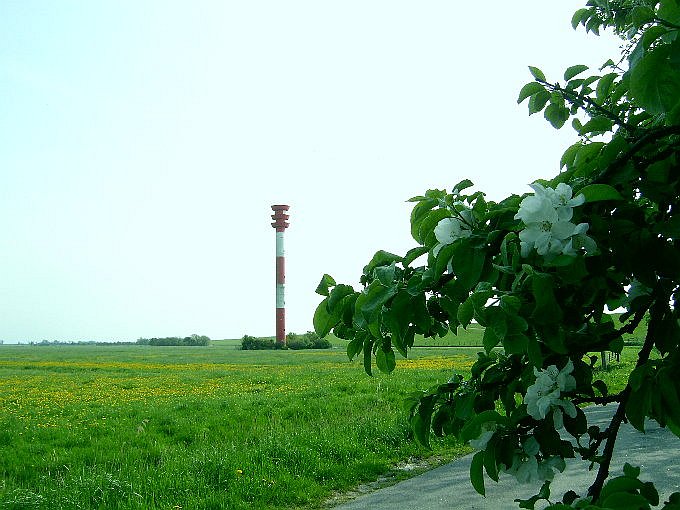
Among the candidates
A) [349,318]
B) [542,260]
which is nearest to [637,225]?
[542,260]

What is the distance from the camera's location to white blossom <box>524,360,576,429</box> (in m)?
1.75

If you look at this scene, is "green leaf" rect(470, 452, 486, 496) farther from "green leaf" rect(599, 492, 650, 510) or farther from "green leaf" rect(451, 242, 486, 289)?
"green leaf" rect(451, 242, 486, 289)

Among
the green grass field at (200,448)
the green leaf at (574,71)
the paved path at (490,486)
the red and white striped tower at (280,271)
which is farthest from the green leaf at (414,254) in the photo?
the red and white striped tower at (280,271)

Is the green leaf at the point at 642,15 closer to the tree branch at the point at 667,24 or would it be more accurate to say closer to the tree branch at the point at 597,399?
the tree branch at the point at 667,24

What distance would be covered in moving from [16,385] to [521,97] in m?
26.3

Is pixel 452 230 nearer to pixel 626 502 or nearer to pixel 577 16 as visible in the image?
pixel 626 502

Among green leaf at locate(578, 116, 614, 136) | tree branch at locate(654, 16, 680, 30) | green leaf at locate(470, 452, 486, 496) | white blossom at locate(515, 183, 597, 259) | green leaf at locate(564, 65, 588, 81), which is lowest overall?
green leaf at locate(470, 452, 486, 496)

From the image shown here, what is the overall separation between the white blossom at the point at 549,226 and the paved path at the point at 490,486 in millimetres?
5056

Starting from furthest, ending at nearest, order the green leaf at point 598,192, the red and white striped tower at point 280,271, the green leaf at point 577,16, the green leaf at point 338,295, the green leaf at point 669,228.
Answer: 1. the red and white striped tower at point 280,271
2. the green leaf at point 577,16
3. the green leaf at point 338,295
4. the green leaf at point 669,228
5. the green leaf at point 598,192

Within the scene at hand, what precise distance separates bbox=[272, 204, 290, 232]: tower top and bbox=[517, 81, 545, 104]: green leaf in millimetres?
67017

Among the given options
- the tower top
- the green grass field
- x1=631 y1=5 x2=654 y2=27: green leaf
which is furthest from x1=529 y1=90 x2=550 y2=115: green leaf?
the tower top

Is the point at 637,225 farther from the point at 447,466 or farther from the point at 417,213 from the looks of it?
the point at 447,466

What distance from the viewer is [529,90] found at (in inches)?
96.1

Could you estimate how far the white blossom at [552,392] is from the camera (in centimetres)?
175
